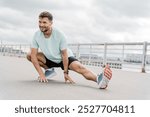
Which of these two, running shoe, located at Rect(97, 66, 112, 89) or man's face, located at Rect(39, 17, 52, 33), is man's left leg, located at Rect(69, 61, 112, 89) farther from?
man's face, located at Rect(39, 17, 52, 33)

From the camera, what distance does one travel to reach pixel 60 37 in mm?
4434

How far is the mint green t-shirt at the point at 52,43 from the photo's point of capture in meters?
4.43

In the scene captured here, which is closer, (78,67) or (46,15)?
(46,15)

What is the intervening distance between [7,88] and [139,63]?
7.30 meters

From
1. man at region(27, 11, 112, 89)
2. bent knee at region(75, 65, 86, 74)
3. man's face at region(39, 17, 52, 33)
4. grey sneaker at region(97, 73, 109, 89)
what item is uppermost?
man's face at region(39, 17, 52, 33)

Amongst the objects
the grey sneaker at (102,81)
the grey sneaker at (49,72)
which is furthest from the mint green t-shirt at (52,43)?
the grey sneaker at (102,81)

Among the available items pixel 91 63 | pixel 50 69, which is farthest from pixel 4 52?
pixel 50 69

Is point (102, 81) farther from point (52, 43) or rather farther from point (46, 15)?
point (46, 15)

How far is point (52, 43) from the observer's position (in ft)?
14.6

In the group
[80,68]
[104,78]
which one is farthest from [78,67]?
[104,78]

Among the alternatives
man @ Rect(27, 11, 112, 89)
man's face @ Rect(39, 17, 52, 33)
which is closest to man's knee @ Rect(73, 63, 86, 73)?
man @ Rect(27, 11, 112, 89)

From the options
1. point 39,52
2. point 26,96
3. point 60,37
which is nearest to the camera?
point 26,96

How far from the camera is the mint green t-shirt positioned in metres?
4.43

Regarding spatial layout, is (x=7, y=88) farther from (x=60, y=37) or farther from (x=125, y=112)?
(x=125, y=112)
